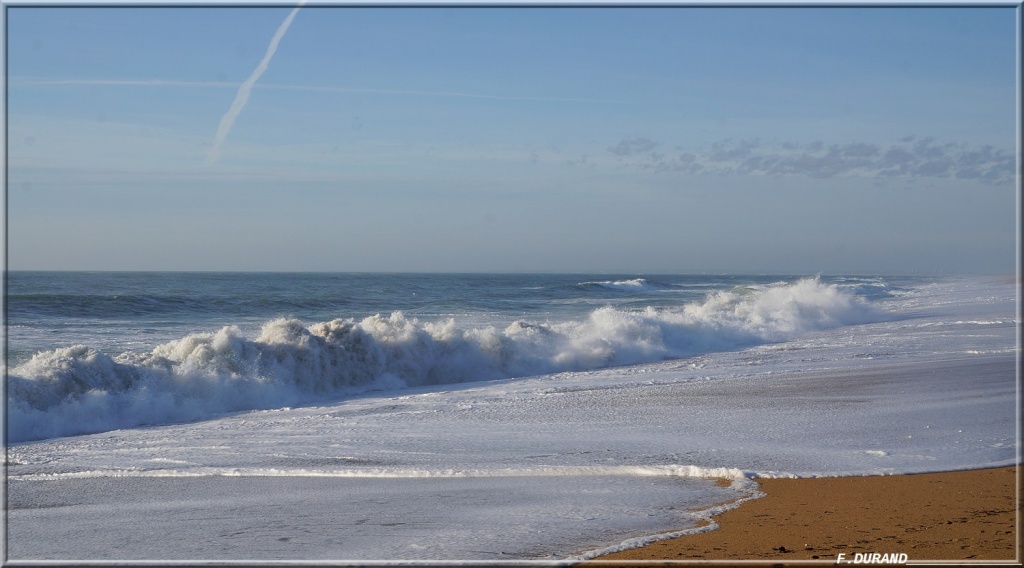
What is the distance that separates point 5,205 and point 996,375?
40.2ft

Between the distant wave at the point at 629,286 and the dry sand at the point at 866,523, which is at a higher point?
the distant wave at the point at 629,286

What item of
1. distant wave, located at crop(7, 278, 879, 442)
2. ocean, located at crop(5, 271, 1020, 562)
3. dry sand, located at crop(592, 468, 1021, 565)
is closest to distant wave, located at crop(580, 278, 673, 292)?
distant wave, located at crop(7, 278, 879, 442)

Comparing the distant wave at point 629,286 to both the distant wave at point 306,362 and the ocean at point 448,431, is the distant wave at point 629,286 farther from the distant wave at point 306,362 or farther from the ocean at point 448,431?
the ocean at point 448,431

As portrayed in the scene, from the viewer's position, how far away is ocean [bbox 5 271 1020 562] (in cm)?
539

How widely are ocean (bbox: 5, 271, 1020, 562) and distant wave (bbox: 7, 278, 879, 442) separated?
0.14ft

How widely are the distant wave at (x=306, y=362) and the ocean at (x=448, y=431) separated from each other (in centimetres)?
4

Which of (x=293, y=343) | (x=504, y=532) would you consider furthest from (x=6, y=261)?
(x=293, y=343)

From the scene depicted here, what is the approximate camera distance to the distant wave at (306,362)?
1046 cm

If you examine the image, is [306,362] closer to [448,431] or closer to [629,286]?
[448,431]

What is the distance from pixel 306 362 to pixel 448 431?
587cm

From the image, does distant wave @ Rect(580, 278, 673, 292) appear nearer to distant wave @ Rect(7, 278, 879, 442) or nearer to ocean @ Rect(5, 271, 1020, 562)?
distant wave @ Rect(7, 278, 879, 442)

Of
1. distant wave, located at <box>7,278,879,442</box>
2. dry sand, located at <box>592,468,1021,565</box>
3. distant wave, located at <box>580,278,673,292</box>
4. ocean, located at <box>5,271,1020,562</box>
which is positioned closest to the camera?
dry sand, located at <box>592,468,1021,565</box>

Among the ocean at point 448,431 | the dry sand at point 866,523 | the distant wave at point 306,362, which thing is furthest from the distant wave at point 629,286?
the dry sand at point 866,523

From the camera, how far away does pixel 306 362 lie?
45.6 feet
